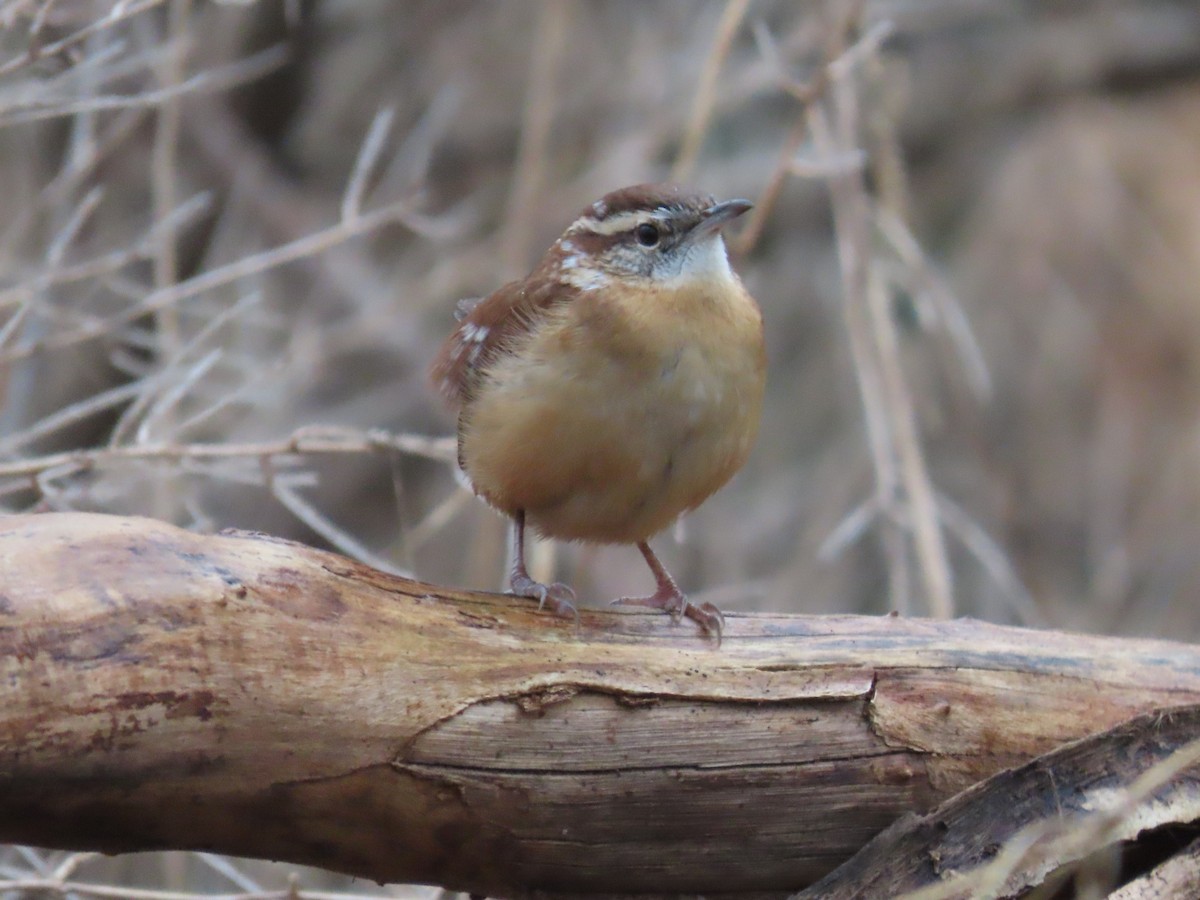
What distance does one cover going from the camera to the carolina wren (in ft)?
11.6

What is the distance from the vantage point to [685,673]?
3246 mm

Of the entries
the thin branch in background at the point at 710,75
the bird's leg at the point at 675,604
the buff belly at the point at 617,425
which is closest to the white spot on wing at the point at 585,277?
the buff belly at the point at 617,425

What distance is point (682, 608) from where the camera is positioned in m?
3.67

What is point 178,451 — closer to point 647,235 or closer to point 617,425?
point 617,425

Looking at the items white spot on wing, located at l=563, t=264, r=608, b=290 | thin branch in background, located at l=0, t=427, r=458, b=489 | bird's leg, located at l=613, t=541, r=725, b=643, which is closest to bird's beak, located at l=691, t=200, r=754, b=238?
white spot on wing, located at l=563, t=264, r=608, b=290

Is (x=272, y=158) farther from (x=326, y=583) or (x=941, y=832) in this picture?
(x=941, y=832)

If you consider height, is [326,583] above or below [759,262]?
below

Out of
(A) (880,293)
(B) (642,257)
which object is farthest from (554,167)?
→ (B) (642,257)

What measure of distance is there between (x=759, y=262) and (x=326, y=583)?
646cm

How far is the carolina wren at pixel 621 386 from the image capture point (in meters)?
3.54

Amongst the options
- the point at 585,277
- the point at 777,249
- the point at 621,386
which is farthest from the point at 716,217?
the point at 777,249

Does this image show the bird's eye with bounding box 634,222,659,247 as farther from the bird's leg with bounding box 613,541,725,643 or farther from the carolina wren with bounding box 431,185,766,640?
the bird's leg with bounding box 613,541,725,643

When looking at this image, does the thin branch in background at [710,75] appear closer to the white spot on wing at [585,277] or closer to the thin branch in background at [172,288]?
the thin branch in background at [172,288]

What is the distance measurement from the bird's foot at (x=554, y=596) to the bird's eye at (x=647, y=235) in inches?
40.5
